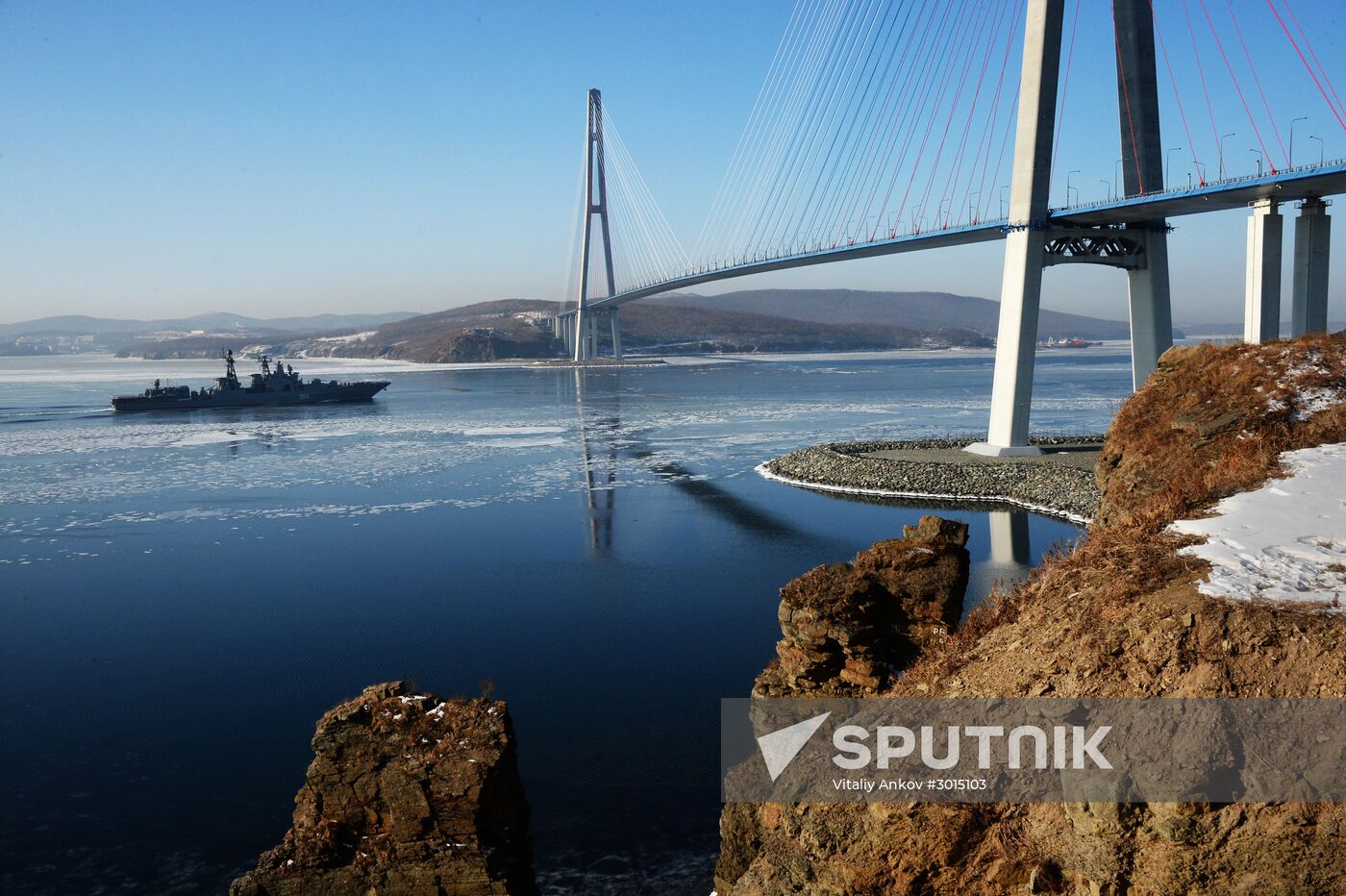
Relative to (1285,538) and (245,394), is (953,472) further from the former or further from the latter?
(245,394)

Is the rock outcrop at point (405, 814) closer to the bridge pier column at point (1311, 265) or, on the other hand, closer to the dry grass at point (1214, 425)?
the dry grass at point (1214, 425)

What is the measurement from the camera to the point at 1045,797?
11.9 ft

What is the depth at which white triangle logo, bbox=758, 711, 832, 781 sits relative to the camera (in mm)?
4805

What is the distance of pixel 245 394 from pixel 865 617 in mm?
52888

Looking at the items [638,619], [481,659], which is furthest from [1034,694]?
[638,619]

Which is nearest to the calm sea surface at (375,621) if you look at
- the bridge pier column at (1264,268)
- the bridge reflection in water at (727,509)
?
the bridge reflection in water at (727,509)

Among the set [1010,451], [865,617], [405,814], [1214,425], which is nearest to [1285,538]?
[865,617]

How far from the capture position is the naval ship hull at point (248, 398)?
164ft

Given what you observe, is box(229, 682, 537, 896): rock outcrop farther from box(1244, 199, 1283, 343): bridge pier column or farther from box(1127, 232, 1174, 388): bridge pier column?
box(1127, 232, 1174, 388): bridge pier column

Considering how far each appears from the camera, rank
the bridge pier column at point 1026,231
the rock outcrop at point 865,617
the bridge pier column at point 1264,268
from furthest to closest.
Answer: the bridge pier column at point 1026,231
the bridge pier column at point 1264,268
the rock outcrop at point 865,617

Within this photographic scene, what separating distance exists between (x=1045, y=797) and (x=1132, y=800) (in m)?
Answer: 0.33

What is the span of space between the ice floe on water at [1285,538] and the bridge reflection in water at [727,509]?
2.65 meters

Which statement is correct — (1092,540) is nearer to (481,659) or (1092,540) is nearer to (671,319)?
(481,659)

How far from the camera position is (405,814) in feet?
15.5
